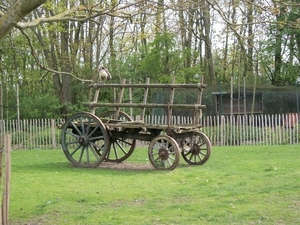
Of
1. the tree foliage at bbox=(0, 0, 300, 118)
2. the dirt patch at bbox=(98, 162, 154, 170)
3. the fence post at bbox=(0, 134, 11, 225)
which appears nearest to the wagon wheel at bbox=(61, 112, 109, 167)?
the dirt patch at bbox=(98, 162, 154, 170)

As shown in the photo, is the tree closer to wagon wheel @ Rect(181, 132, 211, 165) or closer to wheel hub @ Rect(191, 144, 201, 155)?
wagon wheel @ Rect(181, 132, 211, 165)

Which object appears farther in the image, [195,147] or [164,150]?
[195,147]

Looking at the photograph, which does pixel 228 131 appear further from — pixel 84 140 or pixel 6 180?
pixel 6 180

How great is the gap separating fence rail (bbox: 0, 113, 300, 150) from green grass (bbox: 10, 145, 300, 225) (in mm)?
6318

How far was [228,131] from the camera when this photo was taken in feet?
64.7

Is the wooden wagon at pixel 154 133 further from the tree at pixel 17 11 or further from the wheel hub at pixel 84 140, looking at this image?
the tree at pixel 17 11

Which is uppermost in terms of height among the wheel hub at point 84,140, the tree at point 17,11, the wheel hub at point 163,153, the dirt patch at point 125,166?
the tree at point 17,11

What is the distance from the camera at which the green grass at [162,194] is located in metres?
7.17

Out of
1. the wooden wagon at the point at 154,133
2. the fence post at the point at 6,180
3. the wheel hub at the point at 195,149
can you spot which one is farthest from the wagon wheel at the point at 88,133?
the fence post at the point at 6,180

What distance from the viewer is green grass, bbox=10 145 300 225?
717 cm

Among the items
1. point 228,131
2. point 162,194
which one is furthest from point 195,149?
point 228,131

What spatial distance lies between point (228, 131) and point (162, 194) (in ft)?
37.3

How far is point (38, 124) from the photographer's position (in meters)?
21.2

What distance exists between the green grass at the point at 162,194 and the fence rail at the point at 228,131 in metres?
6.32
